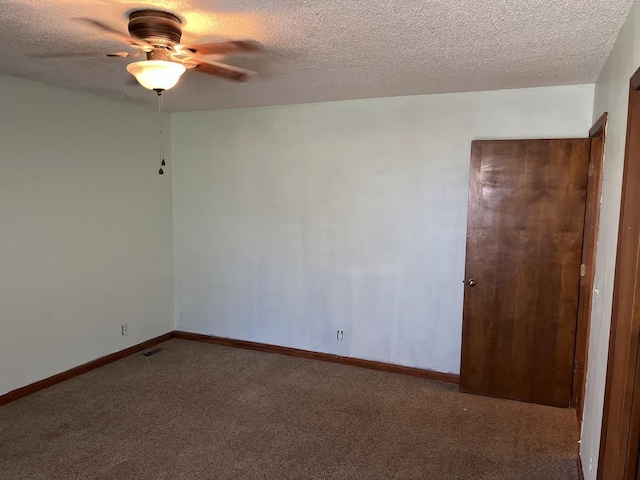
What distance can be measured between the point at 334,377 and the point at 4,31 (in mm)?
3230

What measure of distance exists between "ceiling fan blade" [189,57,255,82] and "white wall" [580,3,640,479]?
5.91 ft

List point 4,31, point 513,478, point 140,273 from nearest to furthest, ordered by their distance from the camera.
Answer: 1. point 4,31
2. point 513,478
3. point 140,273

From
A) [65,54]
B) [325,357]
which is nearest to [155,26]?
[65,54]

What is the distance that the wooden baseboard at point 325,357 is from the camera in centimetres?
390

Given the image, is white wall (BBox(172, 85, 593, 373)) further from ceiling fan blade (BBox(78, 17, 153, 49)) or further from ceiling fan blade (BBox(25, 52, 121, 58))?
ceiling fan blade (BBox(78, 17, 153, 49))

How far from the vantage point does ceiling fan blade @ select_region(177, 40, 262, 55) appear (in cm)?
244

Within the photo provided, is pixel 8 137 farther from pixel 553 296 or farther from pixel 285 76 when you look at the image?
pixel 553 296

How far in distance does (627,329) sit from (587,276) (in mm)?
1605

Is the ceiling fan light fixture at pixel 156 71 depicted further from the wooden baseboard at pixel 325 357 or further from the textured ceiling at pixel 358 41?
the wooden baseboard at pixel 325 357

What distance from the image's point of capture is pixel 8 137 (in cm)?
328

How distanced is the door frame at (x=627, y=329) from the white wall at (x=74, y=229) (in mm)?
3759

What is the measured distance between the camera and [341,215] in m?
4.12

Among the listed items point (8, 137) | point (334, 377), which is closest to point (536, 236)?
point (334, 377)

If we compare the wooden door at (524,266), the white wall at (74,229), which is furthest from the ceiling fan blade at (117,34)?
the wooden door at (524,266)
